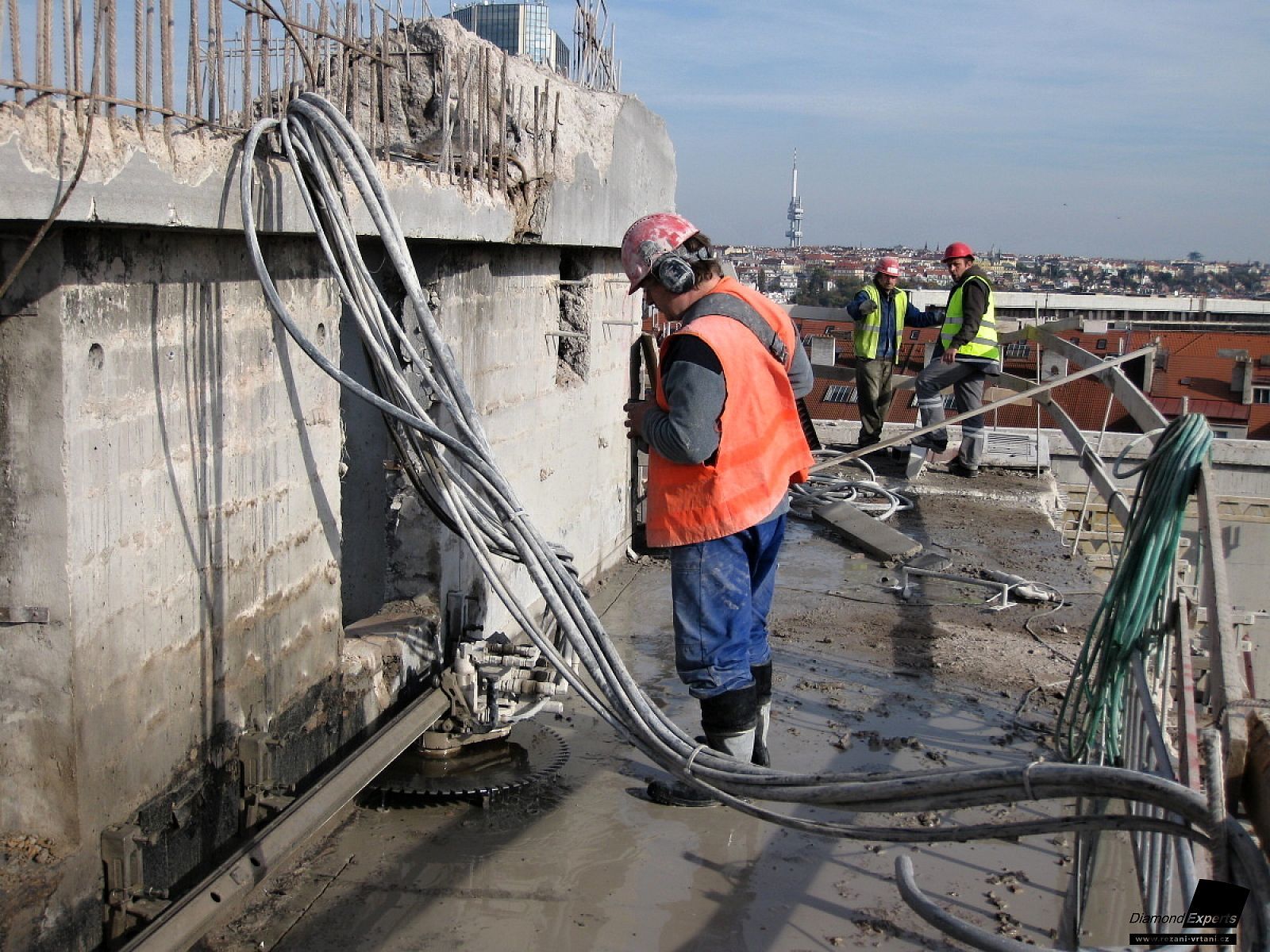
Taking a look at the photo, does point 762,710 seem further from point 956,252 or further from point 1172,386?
point 1172,386

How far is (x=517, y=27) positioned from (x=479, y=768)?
3.80m

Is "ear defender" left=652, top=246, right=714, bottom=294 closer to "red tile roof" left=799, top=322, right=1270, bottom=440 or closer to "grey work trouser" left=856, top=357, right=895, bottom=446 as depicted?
"grey work trouser" left=856, top=357, right=895, bottom=446

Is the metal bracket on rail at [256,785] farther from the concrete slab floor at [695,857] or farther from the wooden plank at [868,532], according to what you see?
the wooden plank at [868,532]

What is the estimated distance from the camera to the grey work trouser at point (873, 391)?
10.8 m

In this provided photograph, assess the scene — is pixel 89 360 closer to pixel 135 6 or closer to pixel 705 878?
pixel 135 6

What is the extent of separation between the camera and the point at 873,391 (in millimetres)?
10836

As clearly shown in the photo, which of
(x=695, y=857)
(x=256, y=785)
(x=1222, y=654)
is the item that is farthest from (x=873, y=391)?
(x=1222, y=654)

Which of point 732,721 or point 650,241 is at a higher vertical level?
point 650,241

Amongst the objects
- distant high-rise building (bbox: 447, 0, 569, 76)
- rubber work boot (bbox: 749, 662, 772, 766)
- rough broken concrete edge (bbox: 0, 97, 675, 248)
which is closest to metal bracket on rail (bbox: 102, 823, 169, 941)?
rough broken concrete edge (bbox: 0, 97, 675, 248)

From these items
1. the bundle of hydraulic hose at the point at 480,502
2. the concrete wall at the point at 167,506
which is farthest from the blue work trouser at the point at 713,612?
the concrete wall at the point at 167,506

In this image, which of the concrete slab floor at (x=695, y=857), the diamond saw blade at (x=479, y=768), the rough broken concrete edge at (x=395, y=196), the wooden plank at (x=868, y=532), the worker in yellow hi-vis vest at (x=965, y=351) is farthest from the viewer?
the worker in yellow hi-vis vest at (x=965, y=351)

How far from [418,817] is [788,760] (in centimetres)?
146

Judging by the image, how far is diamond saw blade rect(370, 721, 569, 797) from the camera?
4352mm

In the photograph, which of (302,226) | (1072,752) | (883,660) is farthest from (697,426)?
(883,660)
